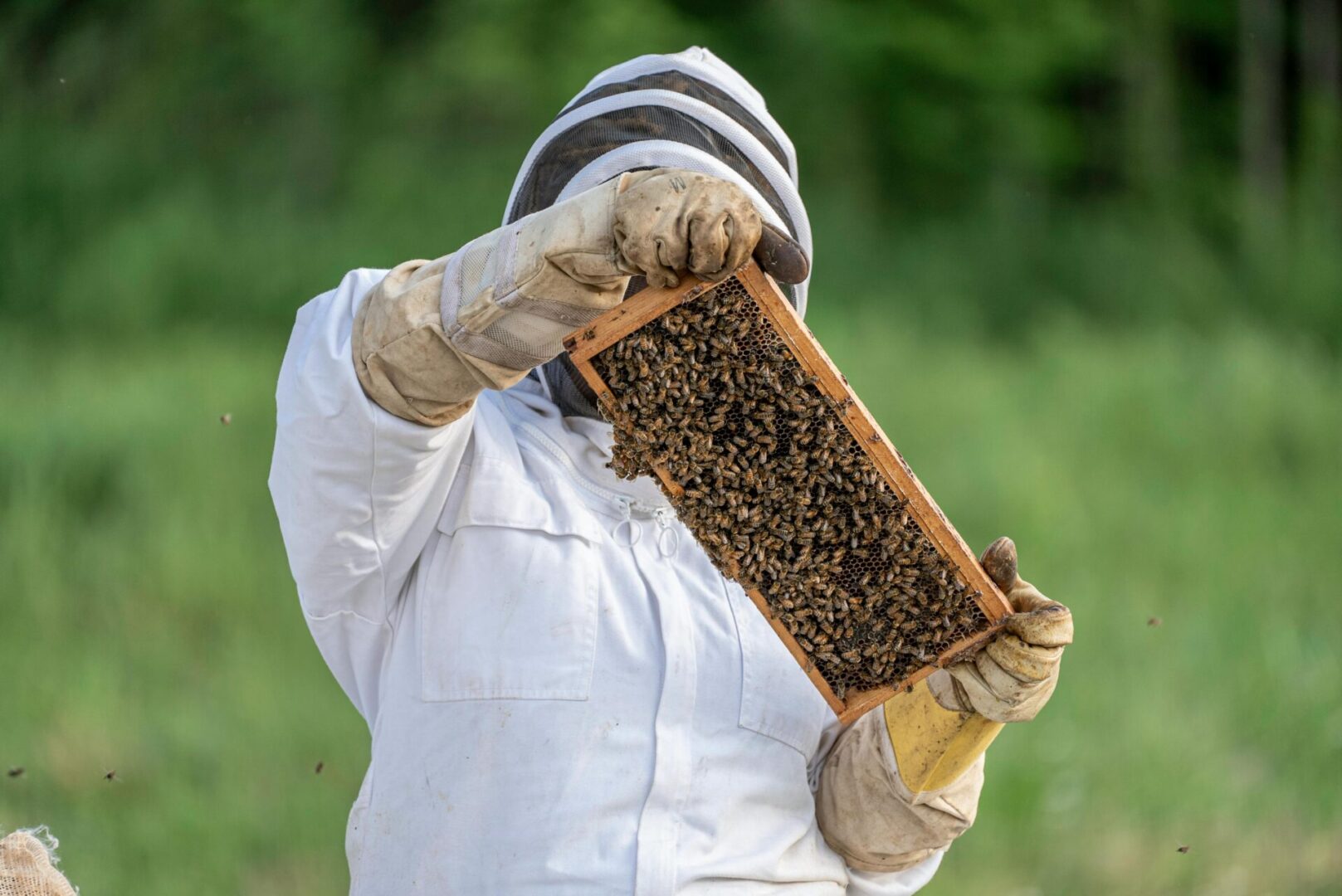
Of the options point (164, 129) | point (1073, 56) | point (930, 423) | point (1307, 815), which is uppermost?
point (164, 129)

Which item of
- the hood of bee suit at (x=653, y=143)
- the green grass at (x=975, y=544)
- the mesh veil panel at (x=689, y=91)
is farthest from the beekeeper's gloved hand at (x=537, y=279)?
the green grass at (x=975, y=544)

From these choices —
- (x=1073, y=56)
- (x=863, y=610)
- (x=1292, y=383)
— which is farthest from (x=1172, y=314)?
(x=863, y=610)

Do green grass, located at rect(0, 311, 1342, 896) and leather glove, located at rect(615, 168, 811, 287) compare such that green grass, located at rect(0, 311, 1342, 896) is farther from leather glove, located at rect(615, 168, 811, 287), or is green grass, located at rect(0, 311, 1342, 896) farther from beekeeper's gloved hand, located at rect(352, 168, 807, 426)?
leather glove, located at rect(615, 168, 811, 287)

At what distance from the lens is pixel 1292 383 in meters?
9.66

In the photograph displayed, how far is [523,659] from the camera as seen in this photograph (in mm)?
2582

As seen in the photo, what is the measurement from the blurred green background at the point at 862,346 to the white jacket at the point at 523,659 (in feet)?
9.92

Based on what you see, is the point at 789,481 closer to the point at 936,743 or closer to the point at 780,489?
the point at 780,489

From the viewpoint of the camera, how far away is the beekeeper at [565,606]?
2.39 m

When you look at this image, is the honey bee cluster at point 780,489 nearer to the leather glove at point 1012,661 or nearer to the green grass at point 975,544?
the leather glove at point 1012,661

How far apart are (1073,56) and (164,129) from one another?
8.01 meters

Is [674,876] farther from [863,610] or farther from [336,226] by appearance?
[336,226]

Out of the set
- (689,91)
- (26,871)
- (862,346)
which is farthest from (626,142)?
(862,346)

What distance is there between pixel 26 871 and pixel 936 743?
163cm

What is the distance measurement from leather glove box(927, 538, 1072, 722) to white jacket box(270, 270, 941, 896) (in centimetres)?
33
